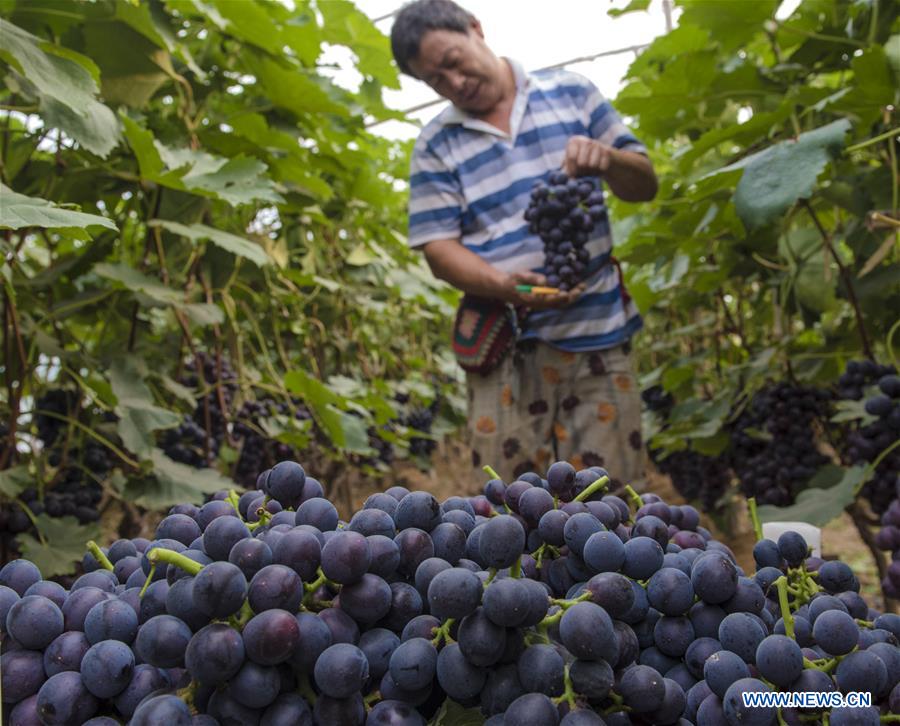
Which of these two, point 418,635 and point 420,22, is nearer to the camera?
point 418,635

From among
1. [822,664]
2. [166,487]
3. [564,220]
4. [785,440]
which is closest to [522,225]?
[564,220]

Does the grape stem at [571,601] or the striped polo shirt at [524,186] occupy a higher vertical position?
the striped polo shirt at [524,186]

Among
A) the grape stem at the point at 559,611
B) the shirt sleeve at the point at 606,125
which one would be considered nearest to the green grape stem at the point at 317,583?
the grape stem at the point at 559,611

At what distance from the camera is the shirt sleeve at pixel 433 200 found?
1.95 m

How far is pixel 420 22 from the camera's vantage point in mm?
1867

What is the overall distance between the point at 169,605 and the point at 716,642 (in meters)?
0.34

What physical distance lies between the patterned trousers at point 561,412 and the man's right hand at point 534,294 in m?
0.20

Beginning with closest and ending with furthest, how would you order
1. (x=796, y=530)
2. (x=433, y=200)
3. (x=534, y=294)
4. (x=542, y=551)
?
(x=542, y=551)
(x=796, y=530)
(x=534, y=294)
(x=433, y=200)

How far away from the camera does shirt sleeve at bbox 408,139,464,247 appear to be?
195 centimetres

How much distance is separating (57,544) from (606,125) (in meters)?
1.49

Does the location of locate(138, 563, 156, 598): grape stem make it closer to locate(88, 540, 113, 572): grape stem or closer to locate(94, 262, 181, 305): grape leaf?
locate(88, 540, 113, 572): grape stem

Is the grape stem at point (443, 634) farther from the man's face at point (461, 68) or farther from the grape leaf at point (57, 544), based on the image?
the man's face at point (461, 68)

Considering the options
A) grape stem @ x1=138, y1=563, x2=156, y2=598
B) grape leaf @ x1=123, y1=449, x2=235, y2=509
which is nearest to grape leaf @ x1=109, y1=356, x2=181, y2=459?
grape leaf @ x1=123, y1=449, x2=235, y2=509

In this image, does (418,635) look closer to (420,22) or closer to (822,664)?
(822,664)
